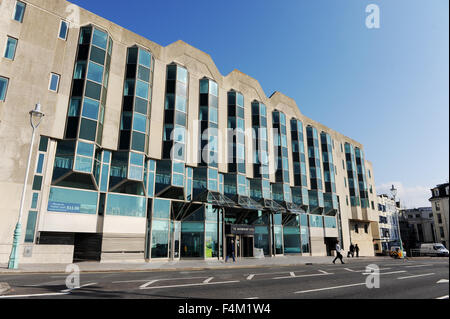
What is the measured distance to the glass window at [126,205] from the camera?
81.0 ft

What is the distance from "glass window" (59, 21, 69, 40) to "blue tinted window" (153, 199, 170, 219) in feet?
55.3

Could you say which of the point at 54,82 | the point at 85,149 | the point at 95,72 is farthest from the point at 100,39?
the point at 85,149

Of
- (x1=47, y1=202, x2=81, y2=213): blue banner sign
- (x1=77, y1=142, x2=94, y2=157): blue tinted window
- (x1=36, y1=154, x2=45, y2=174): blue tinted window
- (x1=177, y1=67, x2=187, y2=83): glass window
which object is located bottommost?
(x1=47, y1=202, x2=81, y2=213): blue banner sign

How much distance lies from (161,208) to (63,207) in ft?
27.7

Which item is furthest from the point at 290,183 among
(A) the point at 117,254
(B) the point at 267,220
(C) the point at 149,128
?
(A) the point at 117,254

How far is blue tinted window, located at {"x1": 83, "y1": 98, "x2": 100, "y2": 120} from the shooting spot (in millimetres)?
24117

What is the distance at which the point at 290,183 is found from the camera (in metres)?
41.1

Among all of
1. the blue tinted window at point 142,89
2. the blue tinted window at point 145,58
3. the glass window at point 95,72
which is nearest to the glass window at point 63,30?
the glass window at point 95,72

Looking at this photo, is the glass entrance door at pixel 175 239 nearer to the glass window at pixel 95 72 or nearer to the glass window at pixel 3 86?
the glass window at pixel 95 72

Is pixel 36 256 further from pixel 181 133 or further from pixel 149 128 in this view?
pixel 181 133

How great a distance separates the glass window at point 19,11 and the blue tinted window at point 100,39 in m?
5.46

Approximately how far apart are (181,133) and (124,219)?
10332 millimetres

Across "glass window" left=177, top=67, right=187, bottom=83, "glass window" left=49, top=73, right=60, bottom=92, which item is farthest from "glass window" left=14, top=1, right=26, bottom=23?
"glass window" left=177, top=67, right=187, bottom=83

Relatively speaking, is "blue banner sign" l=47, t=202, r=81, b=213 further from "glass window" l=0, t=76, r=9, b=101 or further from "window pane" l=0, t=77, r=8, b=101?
"glass window" l=0, t=76, r=9, b=101
